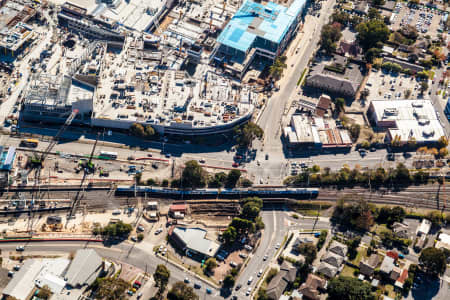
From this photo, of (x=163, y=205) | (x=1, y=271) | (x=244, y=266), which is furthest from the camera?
(x=163, y=205)

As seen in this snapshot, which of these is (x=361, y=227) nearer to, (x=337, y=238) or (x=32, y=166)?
(x=337, y=238)

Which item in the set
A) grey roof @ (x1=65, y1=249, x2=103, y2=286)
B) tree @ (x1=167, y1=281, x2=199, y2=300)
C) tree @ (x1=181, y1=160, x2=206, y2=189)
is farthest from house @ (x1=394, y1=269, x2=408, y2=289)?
grey roof @ (x1=65, y1=249, x2=103, y2=286)

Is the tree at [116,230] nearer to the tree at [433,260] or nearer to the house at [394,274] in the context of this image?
the house at [394,274]

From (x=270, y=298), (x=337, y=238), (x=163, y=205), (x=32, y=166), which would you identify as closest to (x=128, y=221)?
(x=163, y=205)

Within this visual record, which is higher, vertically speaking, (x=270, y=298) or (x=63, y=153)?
(x=63, y=153)

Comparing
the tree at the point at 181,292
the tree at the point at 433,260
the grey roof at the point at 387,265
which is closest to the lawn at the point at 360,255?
the grey roof at the point at 387,265

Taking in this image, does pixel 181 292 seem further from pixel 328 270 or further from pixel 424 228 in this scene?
pixel 424 228
